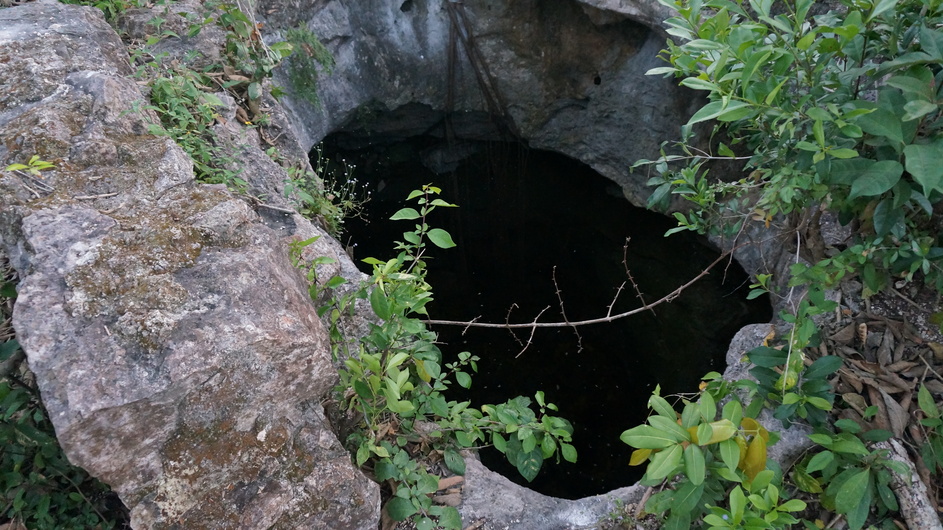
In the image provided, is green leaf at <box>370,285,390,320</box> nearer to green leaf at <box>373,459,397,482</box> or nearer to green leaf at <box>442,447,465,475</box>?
green leaf at <box>373,459,397,482</box>

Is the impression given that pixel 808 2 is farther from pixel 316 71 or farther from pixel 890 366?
pixel 316 71

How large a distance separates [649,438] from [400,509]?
89cm

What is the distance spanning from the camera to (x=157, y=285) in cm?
146

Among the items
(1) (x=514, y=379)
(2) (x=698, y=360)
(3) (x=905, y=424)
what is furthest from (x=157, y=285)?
(2) (x=698, y=360)

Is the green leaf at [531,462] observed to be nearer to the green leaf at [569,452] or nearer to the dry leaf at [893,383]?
the green leaf at [569,452]

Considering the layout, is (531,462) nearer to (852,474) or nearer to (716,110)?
(852,474)

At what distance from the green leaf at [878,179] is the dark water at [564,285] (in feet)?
5.57

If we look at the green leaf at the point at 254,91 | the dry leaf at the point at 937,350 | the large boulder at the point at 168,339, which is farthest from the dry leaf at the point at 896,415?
the green leaf at the point at 254,91

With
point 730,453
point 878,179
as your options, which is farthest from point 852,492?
point 878,179

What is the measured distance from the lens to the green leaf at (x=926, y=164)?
1.32 meters

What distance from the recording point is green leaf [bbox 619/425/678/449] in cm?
137

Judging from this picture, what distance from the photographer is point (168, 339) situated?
139 cm

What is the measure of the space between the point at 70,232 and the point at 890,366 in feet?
9.25

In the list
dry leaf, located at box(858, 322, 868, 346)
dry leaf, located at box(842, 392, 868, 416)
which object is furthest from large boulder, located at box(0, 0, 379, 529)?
dry leaf, located at box(858, 322, 868, 346)
